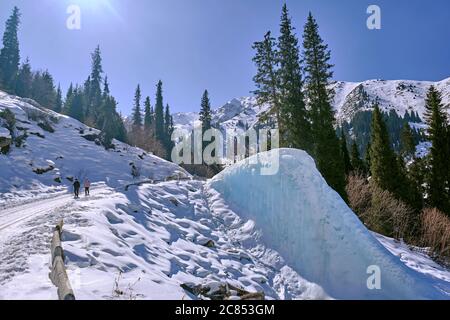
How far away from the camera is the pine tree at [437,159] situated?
31544 millimetres

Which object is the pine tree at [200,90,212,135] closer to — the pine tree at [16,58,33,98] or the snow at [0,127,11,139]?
the snow at [0,127,11,139]

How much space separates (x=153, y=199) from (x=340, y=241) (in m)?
10.6

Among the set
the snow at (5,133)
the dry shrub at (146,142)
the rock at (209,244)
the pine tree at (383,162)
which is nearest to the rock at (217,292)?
the rock at (209,244)

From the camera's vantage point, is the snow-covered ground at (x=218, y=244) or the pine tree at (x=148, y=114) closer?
the snow-covered ground at (x=218, y=244)

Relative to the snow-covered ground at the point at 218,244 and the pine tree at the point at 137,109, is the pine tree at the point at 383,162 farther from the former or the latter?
the pine tree at the point at 137,109

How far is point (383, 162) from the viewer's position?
31.5 metres

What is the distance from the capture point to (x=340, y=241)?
510 inches

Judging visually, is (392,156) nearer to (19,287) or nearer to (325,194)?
(325,194)

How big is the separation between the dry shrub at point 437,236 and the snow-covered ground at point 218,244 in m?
3.40

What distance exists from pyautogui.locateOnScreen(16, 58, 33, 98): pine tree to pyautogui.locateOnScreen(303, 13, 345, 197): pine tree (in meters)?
64.3

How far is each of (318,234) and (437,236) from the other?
1501cm

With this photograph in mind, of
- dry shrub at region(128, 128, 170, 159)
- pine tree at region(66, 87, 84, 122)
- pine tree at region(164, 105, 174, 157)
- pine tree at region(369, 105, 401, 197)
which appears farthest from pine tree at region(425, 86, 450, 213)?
pine tree at region(66, 87, 84, 122)

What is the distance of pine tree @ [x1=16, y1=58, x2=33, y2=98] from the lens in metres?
66.0

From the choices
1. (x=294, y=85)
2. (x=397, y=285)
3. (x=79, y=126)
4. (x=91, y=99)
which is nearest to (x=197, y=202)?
(x=397, y=285)
